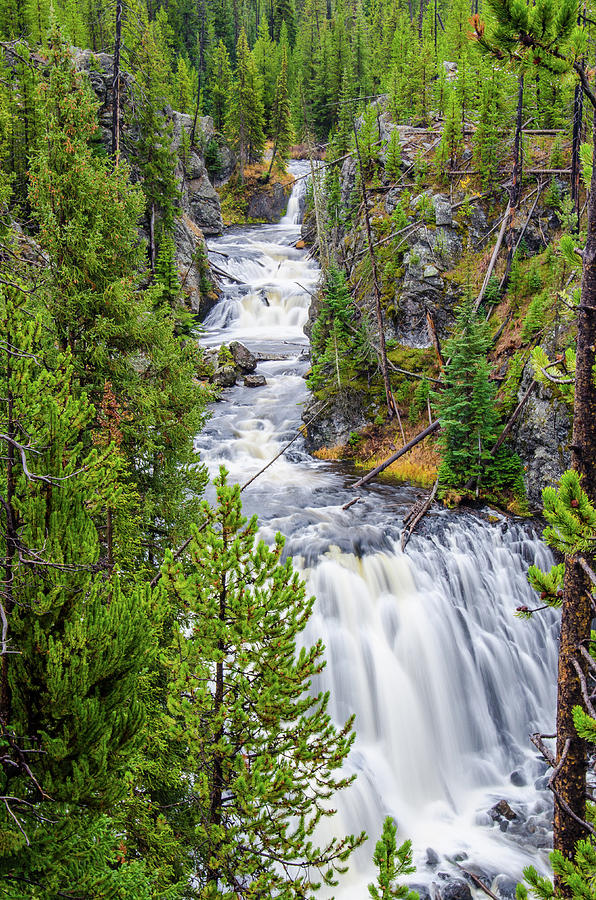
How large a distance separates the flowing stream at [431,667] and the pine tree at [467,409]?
161 centimetres

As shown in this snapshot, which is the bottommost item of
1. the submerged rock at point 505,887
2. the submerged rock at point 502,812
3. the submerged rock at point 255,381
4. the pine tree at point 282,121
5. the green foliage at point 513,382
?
the submerged rock at point 502,812

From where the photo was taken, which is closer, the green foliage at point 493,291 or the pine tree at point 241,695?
the pine tree at point 241,695

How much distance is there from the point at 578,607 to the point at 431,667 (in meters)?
8.88

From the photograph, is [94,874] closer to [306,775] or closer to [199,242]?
[306,775]

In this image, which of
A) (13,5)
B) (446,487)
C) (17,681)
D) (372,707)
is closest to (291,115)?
(13,5)

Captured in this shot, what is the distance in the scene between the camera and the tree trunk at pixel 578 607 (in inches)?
155

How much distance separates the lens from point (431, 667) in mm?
12047

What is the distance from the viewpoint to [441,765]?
10922 millimetres

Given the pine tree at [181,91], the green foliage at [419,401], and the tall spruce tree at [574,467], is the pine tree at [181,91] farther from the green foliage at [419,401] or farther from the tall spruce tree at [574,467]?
the tall spruce tree at [574,467]

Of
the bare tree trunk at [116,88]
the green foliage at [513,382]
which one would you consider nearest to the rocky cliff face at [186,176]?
the bare tree trunk at [116,88]

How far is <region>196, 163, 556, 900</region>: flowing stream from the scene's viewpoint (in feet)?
31.9

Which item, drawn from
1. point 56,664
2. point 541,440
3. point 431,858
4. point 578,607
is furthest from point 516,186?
point 56,664

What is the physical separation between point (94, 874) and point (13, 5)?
53353mm

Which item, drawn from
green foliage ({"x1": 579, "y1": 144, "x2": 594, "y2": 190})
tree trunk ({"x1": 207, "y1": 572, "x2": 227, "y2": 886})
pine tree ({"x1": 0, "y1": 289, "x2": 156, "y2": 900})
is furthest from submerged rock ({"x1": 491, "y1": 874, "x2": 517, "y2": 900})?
green foliage ({"x1": 579, "y1": 144, "x2": 594, "y2": 190})
